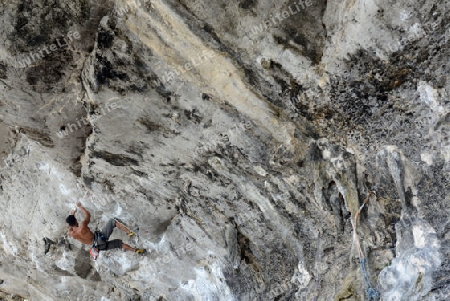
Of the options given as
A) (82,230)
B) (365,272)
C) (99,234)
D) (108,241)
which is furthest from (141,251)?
(365,272)

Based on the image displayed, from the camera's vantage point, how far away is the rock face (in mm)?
4488

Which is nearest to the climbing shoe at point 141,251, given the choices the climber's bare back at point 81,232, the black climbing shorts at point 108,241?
the black climbing shorts at point 108,241

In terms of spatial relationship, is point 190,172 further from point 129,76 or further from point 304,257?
point 304,257

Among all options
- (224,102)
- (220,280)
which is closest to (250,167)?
(224,102)

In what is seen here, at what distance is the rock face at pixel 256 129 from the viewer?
14.7ft

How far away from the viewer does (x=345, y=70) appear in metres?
4.69

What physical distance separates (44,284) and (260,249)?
683 cm

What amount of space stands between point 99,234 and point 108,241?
0.94ft
